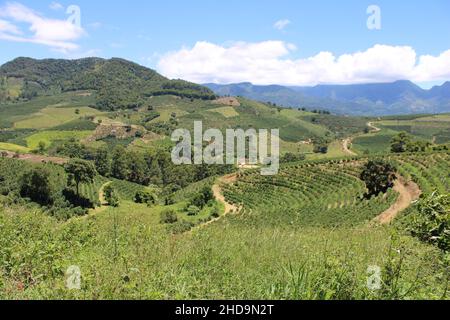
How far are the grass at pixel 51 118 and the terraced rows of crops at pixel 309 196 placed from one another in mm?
132496

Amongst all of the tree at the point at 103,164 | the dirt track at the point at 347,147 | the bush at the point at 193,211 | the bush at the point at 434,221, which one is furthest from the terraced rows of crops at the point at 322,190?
the dirt track at the point at 347,147

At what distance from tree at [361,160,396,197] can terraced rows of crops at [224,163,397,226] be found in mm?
1608

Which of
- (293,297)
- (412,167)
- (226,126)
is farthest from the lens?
(226,126)

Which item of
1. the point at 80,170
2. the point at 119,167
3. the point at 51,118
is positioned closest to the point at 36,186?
the point at 80,170

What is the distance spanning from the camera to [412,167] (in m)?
52.1

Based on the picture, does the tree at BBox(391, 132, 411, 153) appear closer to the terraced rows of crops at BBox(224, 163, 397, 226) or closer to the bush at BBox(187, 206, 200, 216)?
the terraced rows of crops at BBox(224, 163, 397, 226)

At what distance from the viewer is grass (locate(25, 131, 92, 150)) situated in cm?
13262

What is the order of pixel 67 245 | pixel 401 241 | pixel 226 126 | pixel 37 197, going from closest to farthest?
1. pixel 401 241
2. pixel 67 245
3. pixel 37 197
4. pixel 226 126

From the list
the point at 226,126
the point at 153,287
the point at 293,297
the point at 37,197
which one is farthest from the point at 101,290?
the point at 226,126

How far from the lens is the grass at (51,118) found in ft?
564

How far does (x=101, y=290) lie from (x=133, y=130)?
157 m

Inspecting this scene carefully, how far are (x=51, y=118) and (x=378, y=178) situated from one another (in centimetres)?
17103

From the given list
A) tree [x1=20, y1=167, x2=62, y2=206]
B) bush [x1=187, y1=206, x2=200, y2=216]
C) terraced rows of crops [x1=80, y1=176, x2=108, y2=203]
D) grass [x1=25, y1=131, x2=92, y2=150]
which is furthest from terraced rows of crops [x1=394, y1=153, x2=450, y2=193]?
grass [x1=25, y1=131, x2=92, y2=150]
